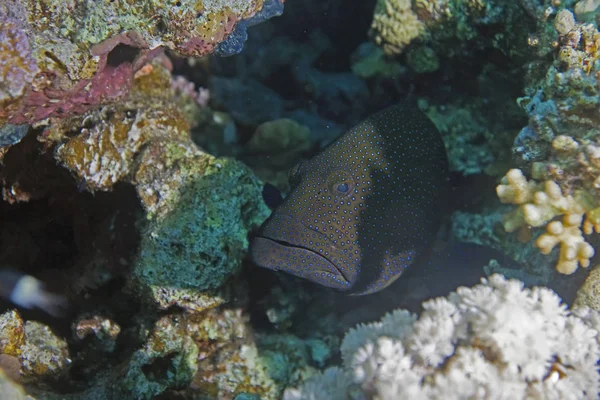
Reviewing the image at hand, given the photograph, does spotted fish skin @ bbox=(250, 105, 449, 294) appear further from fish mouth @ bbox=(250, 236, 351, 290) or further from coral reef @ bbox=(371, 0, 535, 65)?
coral reef @ bbox=(371, 0, 535, 65)

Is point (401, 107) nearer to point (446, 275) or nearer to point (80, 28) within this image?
point (446, 275)

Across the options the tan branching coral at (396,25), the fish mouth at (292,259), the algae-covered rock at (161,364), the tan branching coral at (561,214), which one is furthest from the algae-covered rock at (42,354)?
the tan branching coral at (396,25)

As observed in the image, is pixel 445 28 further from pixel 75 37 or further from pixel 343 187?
pixel 75 37

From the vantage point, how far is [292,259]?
3.41 metres

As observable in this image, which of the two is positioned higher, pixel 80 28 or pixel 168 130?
pixel 80 28

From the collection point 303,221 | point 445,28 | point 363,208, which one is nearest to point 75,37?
point 303,221

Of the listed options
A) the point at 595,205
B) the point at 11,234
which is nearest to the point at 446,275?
the point at 595,205

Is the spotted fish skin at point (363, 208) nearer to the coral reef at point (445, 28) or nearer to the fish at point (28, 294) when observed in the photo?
the coral reef at point (445, 28)

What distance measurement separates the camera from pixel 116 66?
400 cm

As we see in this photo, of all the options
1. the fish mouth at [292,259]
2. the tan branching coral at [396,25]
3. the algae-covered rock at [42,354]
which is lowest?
the algae-covered rock at [42,354]

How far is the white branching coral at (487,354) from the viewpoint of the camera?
92.9 inches

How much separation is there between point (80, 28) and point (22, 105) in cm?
68

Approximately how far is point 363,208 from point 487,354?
5.18ft

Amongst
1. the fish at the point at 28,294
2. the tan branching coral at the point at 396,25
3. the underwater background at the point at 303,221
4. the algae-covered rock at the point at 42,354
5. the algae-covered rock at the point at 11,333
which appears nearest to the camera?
the underwater background at the point at 303,221
